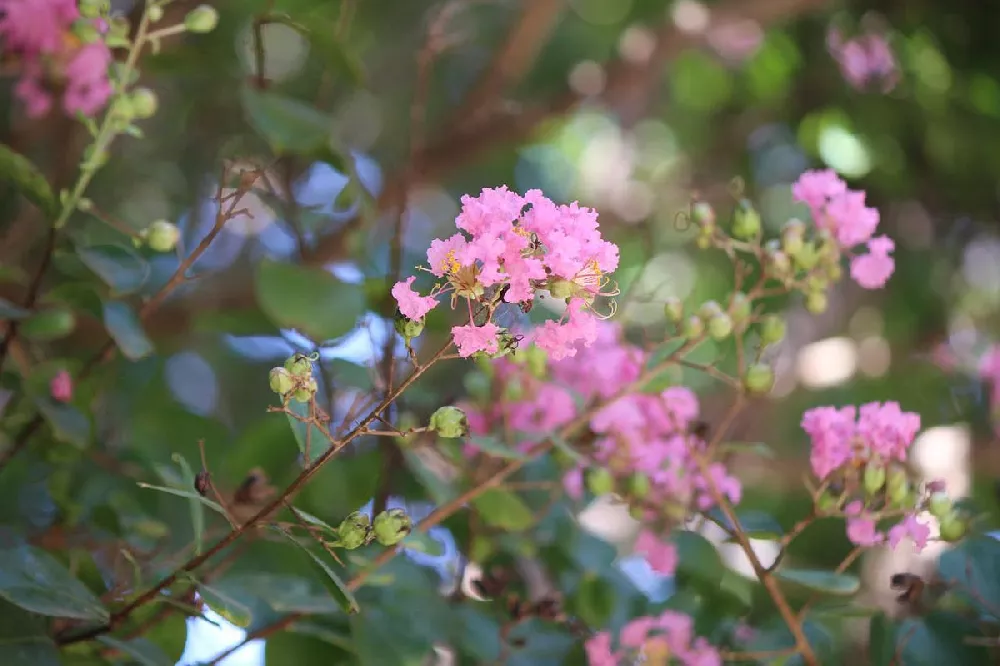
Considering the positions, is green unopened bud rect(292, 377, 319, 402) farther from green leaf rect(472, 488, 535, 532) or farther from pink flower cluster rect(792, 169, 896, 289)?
pink flower cluster rect(792, 169, 896, 289)

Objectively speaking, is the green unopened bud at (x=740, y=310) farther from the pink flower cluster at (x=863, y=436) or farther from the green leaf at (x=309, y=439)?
the green leaf at (x=309, y=439)

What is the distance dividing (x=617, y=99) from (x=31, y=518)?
5.12ft

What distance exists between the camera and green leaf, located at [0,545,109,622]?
2.11 feet

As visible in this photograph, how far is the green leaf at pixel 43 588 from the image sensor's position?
2.11ft

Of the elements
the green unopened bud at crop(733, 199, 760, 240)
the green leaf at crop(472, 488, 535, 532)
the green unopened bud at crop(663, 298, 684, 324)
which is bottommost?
the green leaf at crop(472, 488, 535, 532)

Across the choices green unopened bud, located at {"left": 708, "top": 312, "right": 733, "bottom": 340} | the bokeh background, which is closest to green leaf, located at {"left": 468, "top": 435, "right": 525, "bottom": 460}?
green unopened bud, located at {"left": 708, "top": 312, "right": 733, "bottom": 340}

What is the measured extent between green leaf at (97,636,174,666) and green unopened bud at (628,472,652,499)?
0.47 metres

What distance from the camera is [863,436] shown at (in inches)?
32.7

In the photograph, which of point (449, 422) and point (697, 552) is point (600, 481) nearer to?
point (697, 552)

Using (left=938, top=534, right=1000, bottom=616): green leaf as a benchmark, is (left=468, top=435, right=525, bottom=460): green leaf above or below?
above

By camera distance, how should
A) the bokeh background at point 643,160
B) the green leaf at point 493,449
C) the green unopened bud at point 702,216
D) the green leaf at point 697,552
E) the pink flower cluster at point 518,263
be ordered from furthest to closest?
the bokeh background at point 643,160 → the green leaf at point 697,552 → the green unopened bud at point 702,216 → the green leaf at point 493,449 → the pink flower cluster at point 518,263

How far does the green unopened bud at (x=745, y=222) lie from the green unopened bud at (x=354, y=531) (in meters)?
0.48

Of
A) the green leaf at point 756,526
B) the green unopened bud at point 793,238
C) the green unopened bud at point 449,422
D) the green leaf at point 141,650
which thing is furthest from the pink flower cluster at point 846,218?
the green leaf at point 141,650

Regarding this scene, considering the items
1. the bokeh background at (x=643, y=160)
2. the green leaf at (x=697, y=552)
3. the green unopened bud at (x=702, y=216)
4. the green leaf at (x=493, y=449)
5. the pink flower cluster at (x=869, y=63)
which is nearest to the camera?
the green leaf at (x=493, y=449)
